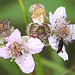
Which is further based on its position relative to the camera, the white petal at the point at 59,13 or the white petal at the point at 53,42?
the white petal at the point at 59,13

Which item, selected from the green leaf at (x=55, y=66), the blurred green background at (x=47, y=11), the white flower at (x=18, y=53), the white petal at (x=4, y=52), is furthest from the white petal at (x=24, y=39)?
the green leaf at (x=55, y=66)

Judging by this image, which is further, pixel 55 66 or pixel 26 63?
pixel 55 66

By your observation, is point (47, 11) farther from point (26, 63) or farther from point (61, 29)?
point (26, 63)

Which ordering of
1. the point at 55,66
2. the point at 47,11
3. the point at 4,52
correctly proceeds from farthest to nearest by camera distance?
1. the point at 55,66
2. the point at 47,11
3. the point at 4,52

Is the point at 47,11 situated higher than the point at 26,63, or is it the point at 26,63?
the point at 47,11

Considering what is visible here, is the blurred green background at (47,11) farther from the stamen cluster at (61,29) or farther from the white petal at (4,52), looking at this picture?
the white petal at (4,52)

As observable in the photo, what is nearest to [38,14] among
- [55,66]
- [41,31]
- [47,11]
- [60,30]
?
[41,31]
